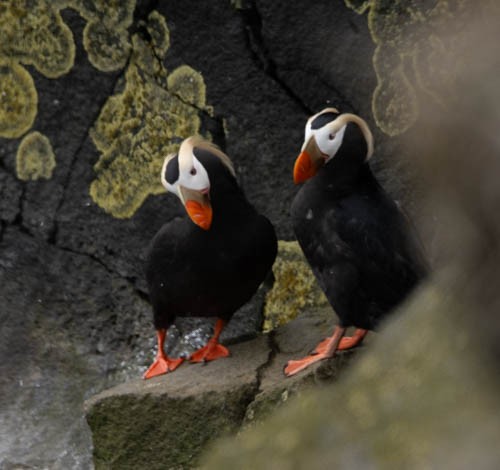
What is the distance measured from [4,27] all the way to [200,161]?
1215 millimetres

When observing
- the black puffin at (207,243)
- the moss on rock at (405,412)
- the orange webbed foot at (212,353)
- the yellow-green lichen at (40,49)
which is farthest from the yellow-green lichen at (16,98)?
the moss on rock at (405,412)

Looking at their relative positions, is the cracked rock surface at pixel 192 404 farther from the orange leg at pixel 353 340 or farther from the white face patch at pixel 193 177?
the white face patch at pixel 193 177

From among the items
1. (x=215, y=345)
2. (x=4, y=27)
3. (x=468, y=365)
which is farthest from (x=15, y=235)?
(x=468, y=365)

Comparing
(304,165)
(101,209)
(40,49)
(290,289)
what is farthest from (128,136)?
(304,165)

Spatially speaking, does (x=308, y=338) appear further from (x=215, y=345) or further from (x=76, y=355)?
(x=76, y=355)

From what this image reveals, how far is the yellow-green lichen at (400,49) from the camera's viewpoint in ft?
10.3

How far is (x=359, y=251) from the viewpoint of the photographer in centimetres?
272

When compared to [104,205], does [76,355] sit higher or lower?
lower

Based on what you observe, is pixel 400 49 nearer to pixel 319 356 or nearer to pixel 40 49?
pixel 319 356

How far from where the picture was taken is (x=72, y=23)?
3553mm

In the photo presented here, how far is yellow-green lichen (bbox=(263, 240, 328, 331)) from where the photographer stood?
3.55 m

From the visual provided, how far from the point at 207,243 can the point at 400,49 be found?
3.04ft

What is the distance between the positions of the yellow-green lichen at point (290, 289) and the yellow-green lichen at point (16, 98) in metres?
1.04

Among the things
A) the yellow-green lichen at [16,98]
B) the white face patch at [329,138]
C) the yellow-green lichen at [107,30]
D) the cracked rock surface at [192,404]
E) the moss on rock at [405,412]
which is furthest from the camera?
the yellow-green lichen at [16,98]
